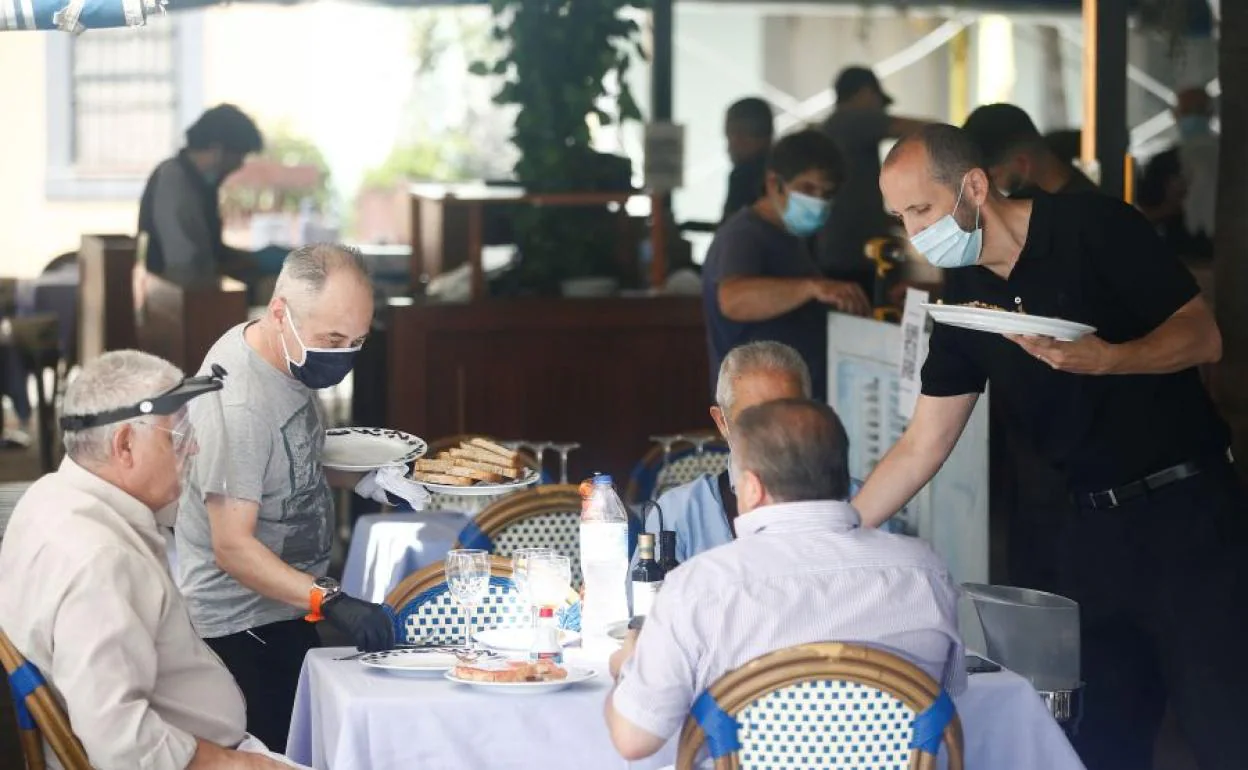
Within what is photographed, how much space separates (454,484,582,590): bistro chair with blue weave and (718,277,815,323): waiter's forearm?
1.35 metres

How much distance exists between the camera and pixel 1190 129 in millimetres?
10070

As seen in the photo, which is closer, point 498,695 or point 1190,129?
point 498,695

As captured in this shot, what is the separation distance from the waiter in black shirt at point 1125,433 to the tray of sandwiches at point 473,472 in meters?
1.00

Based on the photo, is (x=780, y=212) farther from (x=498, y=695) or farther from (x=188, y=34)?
(x=188, y=34)

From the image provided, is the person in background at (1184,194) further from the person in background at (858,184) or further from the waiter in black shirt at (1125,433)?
the waiter in black shirt at (1125,433)

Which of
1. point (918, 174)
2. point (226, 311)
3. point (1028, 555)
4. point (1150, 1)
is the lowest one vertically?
point (1028, 555)

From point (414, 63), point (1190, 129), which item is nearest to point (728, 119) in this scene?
point (1190, 129)

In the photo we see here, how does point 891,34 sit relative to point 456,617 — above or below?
above

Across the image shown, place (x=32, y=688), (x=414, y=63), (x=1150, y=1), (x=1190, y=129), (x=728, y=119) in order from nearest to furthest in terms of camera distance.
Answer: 1. (x=32, y=688)
2. (x=728, y=119)
3. (x=1150, y=1)
4. (x=1190, y=129)
5. (x=414, y=63)

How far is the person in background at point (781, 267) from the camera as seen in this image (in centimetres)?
Result: 563

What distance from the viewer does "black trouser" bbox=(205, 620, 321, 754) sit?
12.1ft

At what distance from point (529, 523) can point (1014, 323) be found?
59.8 inches

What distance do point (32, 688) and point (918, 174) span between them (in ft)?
6.10

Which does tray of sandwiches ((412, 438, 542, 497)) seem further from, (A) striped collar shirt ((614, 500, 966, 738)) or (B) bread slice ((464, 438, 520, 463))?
(A) striped collar shirt ((614, 500, 966, 738))
